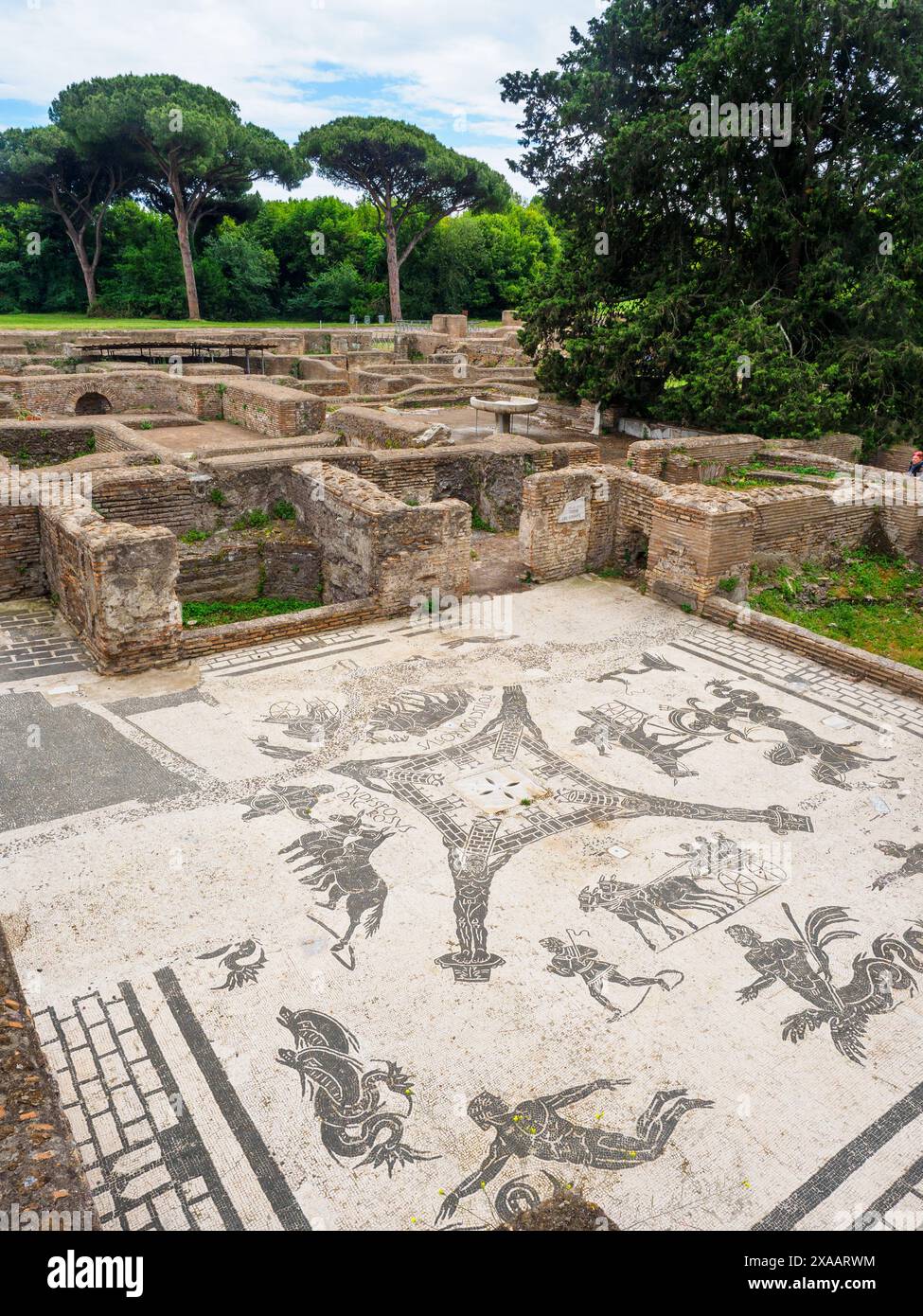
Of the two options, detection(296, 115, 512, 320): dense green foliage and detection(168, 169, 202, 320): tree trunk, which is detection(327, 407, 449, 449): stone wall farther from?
detection(296, 115, 512, 320): dense green foliage

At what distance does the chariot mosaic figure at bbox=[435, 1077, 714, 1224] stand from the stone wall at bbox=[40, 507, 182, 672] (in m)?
4.43

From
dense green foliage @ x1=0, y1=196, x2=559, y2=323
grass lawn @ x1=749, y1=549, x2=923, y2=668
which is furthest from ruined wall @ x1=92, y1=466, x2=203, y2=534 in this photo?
dense green foliage @ x1=0, y1=196, x2=559, y2=323

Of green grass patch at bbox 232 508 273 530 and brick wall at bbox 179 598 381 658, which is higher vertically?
green grass patch at bbox 232 508 273 530

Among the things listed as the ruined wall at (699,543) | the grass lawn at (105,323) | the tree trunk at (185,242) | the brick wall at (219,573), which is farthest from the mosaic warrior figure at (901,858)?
the tree trunk at (185,242)

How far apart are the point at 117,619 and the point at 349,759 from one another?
2197 mm

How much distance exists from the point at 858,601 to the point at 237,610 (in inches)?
241

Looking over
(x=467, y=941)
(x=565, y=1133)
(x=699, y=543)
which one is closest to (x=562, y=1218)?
(x=565, y=1133)

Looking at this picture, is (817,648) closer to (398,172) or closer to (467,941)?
(467,941)

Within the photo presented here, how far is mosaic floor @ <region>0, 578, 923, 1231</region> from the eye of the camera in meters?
3.15

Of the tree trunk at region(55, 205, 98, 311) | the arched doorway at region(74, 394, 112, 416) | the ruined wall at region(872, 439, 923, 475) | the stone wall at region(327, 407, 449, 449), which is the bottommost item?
the ruined wall at region(872, 439, 923, 475)

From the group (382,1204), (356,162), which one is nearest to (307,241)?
(356,162)

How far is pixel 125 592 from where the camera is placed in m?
6.45

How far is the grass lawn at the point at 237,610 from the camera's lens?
330 inches

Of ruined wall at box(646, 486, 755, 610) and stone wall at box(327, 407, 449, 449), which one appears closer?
ruined wall at box(646, 486, 755, 610)
